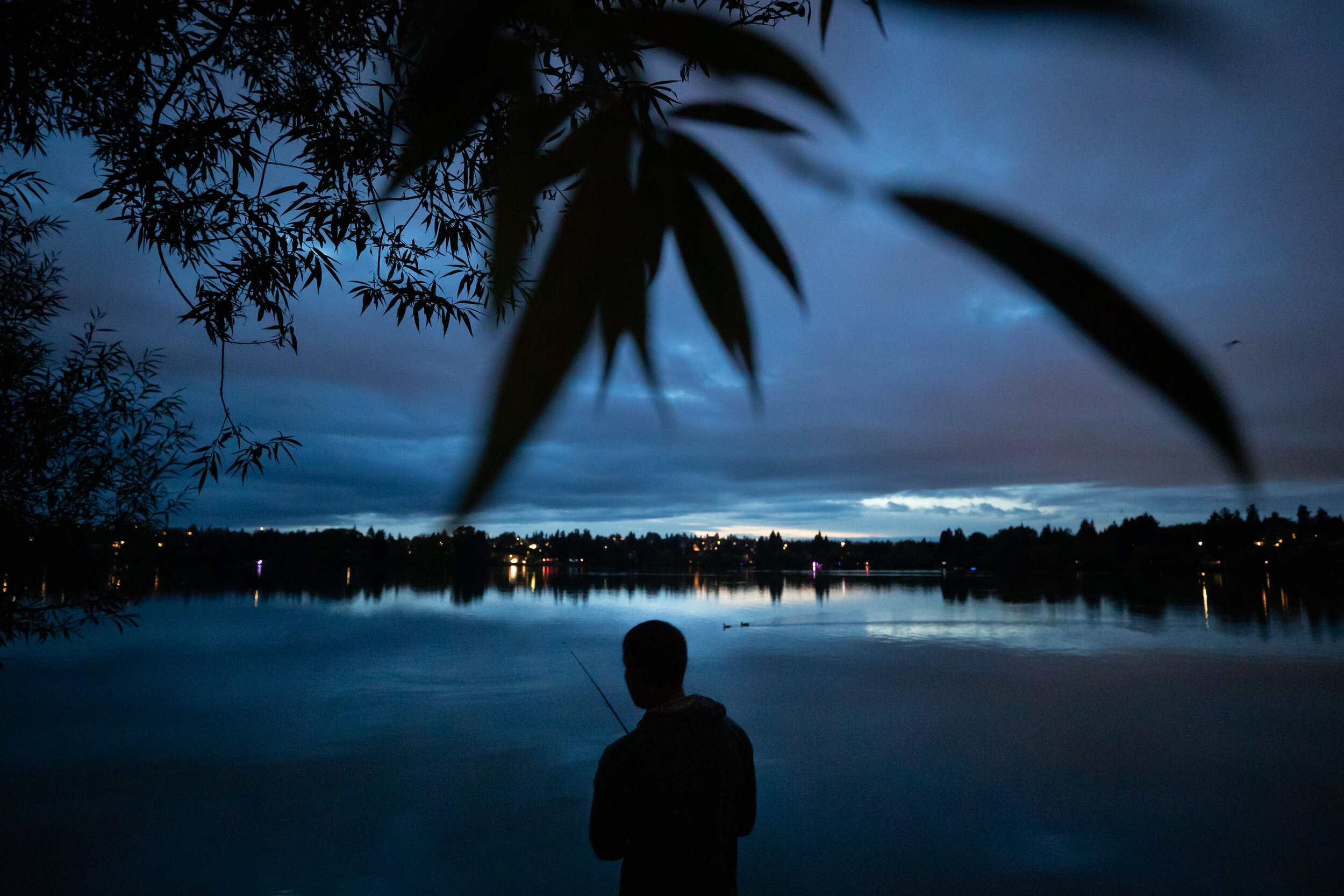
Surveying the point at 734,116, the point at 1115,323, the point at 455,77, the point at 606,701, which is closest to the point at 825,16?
the point at 734,116

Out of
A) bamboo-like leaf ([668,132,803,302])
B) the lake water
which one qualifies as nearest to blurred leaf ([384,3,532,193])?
bamboo-like leaf ([668,132,803,302])

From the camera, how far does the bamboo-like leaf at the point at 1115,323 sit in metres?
0.25

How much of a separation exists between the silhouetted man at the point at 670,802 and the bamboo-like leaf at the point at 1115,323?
169cm

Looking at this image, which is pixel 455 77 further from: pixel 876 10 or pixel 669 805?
pixel 669 805

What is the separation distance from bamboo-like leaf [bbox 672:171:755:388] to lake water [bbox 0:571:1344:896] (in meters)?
6.74

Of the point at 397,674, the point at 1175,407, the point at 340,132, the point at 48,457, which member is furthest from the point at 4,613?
the point at 397,674

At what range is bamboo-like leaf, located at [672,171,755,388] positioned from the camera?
500mm

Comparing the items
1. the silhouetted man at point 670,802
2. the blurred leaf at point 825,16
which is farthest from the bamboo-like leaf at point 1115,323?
the silhouetted man at point 670,802

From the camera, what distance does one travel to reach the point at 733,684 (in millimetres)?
14602

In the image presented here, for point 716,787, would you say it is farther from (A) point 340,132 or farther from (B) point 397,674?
(B) point 397,674

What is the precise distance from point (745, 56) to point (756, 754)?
33.5 feet

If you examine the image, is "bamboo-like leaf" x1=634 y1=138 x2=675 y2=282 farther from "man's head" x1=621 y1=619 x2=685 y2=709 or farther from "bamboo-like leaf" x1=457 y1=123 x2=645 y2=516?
"man's head" x1=621 y1=619 x2=685 y2=709

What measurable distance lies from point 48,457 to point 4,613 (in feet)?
4.33

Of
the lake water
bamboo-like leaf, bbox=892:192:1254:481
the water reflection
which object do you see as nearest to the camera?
bamboo-like leaf, bbox=892:192:1254:481
